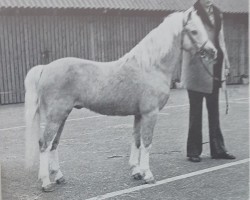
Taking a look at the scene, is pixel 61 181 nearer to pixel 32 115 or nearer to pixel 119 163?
pixel 32 115

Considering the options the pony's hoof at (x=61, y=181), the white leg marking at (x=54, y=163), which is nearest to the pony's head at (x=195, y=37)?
the white leg marking at (x=54, y=163)

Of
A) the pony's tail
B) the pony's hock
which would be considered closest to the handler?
the pony's hock

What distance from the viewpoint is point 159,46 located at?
15.5 feet

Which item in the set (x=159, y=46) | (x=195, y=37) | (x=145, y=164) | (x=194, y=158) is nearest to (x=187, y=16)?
(x=195, y=37)

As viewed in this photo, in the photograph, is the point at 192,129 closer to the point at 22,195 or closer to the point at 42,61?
the point at 22,195

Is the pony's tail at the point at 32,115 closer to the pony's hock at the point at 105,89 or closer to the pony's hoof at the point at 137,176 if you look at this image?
the pony's hock at the point at 105,89

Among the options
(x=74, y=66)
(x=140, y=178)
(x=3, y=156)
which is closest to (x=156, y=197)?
(x=140, y=178)

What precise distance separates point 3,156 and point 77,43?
25.5ft

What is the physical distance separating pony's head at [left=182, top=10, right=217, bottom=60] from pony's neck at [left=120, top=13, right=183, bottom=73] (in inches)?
3.2

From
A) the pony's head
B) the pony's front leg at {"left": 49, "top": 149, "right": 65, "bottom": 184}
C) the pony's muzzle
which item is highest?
the pony's head

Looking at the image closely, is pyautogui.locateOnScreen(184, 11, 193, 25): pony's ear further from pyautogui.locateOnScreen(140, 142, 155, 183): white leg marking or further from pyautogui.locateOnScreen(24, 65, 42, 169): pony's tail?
pyautogui.locateOnScreen(24, 65, 42, 169): pony's tail

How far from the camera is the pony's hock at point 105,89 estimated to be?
4.56 metres

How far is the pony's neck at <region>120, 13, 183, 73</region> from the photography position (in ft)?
15.5

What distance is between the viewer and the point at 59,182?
4.86m
